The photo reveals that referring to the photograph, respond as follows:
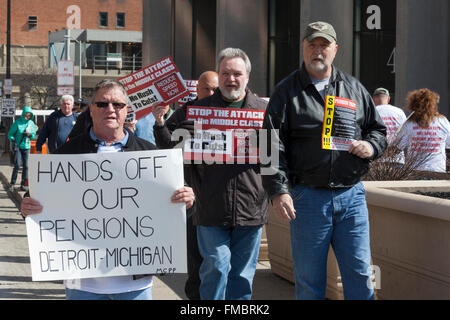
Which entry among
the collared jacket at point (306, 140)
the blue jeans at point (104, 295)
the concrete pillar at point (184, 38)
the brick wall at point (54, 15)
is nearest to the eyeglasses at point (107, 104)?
the blue jeans at point (104, 295)

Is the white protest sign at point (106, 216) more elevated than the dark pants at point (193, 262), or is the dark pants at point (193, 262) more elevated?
the white protest sign at point (106, 216)

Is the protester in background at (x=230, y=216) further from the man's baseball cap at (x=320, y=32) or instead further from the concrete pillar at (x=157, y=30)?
the concrete pillar at (x=157, y=30)

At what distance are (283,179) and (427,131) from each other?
16.3 ft

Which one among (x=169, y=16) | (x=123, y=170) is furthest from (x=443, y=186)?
(x=169, y=16)

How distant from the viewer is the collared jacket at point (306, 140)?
483cm

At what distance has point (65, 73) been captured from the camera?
23500 mm

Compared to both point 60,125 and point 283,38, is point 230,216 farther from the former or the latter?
point 283,38

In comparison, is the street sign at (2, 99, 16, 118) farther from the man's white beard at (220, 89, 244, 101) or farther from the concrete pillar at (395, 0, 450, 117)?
the man's white beard at (220, 89, 244, 101)

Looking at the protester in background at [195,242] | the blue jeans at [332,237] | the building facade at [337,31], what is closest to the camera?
the blue jeans at [332,237]

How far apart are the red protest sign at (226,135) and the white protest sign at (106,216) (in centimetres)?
146

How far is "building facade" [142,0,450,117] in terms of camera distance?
16828mm

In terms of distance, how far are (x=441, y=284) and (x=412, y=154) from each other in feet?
11.7

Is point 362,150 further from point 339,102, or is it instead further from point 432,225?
point 432,225

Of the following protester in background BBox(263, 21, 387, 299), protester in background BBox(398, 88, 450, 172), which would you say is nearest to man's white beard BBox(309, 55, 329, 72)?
protester in background BBox(263, 21, 387, 299)
